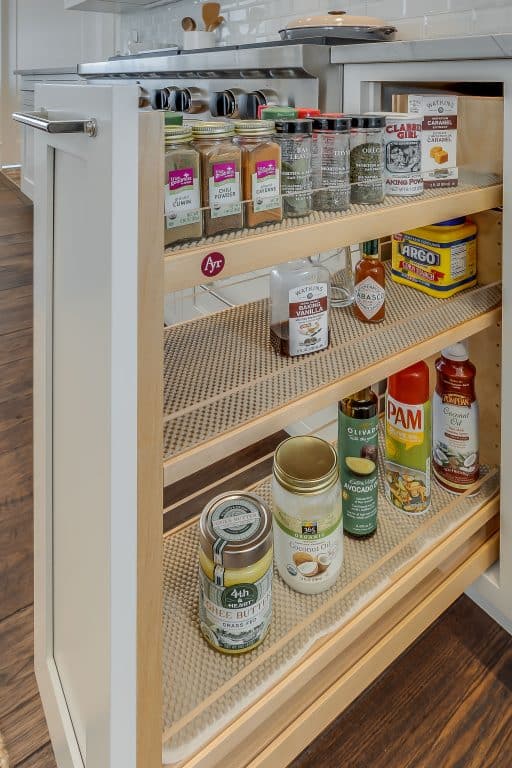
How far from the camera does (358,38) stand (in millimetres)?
1401

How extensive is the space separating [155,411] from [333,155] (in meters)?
0.44

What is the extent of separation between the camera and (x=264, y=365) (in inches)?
34.3

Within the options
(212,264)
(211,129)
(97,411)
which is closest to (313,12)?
(211,129)

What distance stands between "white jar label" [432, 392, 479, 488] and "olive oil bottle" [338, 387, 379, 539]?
0.67ft

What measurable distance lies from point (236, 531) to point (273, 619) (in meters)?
0.19

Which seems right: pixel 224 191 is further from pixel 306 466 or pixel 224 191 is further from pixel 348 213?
pixel 306 466

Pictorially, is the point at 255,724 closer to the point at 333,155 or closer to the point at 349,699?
the point at 349,699

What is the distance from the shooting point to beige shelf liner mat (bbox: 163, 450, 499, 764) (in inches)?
31.8

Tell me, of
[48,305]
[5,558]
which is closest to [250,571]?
[48,305]

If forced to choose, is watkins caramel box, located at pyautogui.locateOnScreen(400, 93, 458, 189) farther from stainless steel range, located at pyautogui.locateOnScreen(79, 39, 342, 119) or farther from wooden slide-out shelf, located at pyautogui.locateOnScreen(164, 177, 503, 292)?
stainless steel range, located at pyautogui.locateOnScreen(79, 39, 342, 119)

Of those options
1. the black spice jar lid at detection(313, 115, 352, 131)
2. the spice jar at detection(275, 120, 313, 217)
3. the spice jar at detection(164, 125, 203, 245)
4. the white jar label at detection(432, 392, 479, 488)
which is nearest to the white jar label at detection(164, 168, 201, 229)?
the spice jar at detection(164, 125, 203, 245)

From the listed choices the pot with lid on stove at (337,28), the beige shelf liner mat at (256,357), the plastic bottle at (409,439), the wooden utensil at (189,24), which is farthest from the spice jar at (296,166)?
the wooden utensil at (189,24)

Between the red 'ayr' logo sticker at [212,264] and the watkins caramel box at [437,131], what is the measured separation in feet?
1.82

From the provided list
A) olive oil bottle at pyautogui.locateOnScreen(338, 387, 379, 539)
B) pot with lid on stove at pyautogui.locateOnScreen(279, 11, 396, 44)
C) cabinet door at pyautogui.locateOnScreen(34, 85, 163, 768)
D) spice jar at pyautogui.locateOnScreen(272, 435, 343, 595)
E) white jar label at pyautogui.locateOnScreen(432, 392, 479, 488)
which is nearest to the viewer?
cabinet door at pyautogui.locateOnScreen(34, 85, 163, 768)
